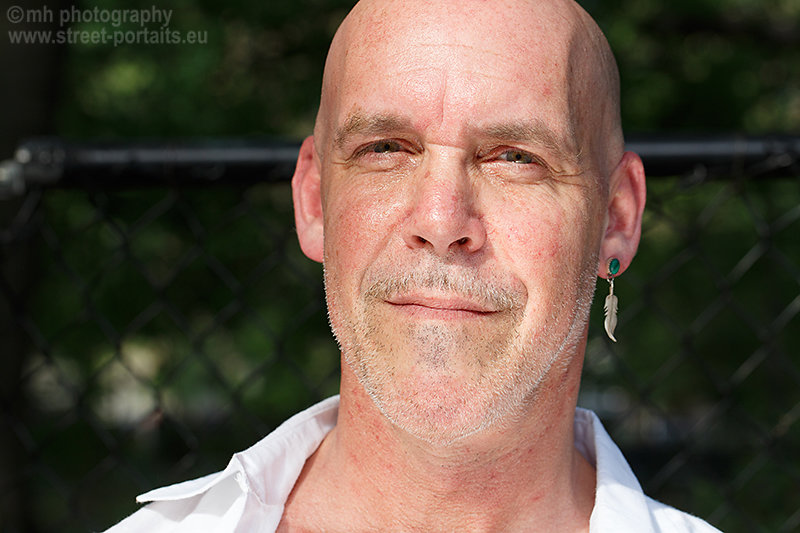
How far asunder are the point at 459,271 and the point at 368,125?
35 cm

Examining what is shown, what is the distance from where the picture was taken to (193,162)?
234 cm

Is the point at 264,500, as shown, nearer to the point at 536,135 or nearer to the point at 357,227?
the point at 357,227

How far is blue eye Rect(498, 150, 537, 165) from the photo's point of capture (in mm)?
1662

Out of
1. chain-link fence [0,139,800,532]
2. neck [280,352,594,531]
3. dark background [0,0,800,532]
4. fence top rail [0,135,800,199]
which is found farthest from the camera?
dark background [0,0,800,532]

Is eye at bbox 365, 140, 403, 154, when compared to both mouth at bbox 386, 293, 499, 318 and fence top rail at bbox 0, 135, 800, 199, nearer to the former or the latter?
mouth at bbox 386, 293, 499, 318

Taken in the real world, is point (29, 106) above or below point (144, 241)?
above

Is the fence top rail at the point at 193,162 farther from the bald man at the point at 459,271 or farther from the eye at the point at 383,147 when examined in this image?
the eye at the point at 383,147

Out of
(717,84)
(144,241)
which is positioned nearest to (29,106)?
(144,241)

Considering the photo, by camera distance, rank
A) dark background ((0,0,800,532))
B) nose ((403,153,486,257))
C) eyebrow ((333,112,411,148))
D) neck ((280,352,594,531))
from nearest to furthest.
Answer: nose ((403,153,486,257)), eyebrow ((333,112,411,148)), neck ((280,352,594,531)), dark background ((0,0,800,532))

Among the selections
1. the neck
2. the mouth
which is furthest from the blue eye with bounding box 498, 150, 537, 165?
the neck

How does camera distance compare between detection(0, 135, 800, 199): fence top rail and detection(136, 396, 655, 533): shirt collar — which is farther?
detection(0, 135, 800, 199): fence top rail

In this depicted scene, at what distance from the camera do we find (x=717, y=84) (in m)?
5.28

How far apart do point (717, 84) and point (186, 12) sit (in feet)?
10.6

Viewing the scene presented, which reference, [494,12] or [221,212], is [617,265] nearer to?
[494,12]
